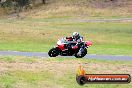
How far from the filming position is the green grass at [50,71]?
1573 centimetres

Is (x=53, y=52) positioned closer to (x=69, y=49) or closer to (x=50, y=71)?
(x=69, y=49)

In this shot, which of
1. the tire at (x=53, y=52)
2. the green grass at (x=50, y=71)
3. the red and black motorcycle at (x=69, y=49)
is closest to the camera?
the green grass at (x=50, y=71)

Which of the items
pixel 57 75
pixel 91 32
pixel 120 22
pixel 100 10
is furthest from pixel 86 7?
pixel 57 75

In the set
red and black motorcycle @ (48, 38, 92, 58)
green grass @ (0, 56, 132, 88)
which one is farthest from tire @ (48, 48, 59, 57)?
green grass @ (0, 56, 132, 88)

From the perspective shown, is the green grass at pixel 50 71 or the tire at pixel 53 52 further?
the tire at pixel 53 52

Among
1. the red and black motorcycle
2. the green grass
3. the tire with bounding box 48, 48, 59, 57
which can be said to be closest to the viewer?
the green grass

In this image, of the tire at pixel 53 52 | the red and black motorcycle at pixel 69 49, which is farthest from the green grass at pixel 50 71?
the tire at pixel 53 52

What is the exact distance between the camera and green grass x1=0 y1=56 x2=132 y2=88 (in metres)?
15.7

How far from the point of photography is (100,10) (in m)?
80.7

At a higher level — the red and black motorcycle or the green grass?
the green grass

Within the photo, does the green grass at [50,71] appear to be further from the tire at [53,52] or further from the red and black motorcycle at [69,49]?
the tire at [53,52]

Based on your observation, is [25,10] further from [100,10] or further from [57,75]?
[57,75]

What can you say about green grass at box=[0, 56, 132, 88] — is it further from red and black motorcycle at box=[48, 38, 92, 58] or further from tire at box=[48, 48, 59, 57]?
tire at box=[48, 48, 59, 57]

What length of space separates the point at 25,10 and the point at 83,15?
1495 centimetres
